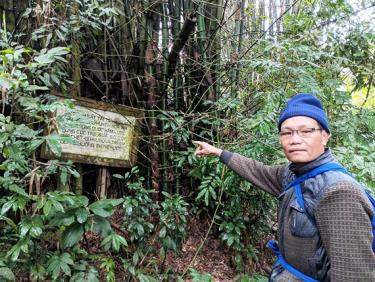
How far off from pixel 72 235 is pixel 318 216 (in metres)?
1.26

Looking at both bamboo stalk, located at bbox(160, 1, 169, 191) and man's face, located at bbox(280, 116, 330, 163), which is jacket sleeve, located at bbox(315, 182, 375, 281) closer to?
man's face, located at bbox(280, 116, 330, 163)

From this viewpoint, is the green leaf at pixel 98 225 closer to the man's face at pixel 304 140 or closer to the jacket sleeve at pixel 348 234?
the man's face at pixel 304 140

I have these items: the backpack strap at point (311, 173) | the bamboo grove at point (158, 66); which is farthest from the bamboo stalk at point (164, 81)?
the backpack strap at point (311, 173)

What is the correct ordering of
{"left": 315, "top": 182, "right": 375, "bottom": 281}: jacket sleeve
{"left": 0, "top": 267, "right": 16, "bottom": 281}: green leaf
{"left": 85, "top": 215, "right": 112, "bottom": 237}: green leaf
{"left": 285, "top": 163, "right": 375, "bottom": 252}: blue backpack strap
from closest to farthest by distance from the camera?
{"left": 315, "top": 182, "right": 375, "bottom": 281}: jacket sleeve
{"left": 285, "top": 163, "right": 375, "bottom": 252}: blue backpack strap
{"left": 0, "top": 267, "right": 16, "bottom": 281}: green leaf
{"left": 85, "top": 215, "right": 112, "bottom": 237}: green leaf

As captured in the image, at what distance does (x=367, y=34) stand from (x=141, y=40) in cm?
209

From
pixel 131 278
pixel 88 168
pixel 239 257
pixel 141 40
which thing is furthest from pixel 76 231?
pixel 141 40

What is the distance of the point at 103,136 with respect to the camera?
305 centimetres

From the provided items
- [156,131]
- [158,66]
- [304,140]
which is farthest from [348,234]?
[158,66]

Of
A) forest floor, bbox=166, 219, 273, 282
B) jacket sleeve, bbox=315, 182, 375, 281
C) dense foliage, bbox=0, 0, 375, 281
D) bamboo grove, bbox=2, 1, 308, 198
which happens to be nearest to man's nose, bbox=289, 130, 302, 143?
jacket sleeve, bbox=315, 182, 375, 281

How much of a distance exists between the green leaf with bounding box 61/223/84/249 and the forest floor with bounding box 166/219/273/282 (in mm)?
1242

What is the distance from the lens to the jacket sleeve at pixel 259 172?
2.17m

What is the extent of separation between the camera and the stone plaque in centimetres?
289

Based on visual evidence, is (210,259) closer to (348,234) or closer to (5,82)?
(348,234)

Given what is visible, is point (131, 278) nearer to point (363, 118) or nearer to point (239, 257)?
point (239, 257)
